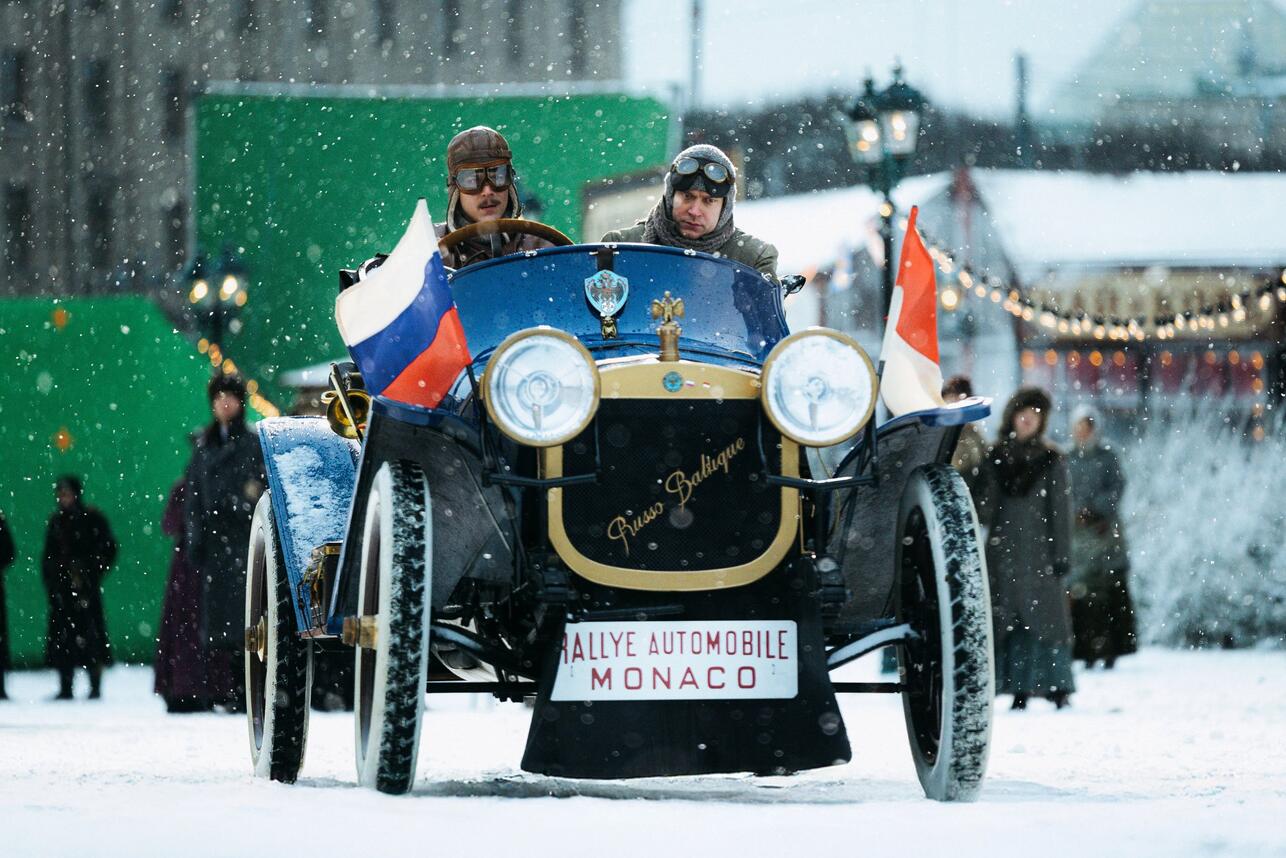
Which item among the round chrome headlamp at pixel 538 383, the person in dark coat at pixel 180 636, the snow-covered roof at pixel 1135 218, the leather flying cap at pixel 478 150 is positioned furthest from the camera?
the snow-covered roof at pixel 1135 218

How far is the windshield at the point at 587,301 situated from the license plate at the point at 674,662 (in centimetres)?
102

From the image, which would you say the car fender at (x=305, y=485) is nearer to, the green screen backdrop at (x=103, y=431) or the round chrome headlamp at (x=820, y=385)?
the round chrome headlamp at (x=820, y=385)

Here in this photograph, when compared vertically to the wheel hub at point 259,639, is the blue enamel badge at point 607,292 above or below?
above

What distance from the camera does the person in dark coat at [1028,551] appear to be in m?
12.2

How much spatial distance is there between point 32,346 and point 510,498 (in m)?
11.6

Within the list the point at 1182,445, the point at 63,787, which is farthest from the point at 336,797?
the point at 1182,445

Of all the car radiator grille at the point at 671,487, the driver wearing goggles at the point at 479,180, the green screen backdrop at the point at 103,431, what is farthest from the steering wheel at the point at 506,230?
the green screen backdrop at the point at 103,431

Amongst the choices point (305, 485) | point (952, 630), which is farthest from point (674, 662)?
point (305, 485)

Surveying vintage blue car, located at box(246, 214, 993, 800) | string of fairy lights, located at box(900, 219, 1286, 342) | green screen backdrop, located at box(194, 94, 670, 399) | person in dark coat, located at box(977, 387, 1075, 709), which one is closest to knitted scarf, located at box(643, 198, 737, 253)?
vintage blue car, located at box(246, 214, 993, 800)

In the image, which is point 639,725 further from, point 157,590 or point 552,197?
point 552,197

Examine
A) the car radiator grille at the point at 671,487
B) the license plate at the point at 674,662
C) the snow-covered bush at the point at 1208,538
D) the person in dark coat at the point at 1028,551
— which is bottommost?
the snow-covered bush at the point at 1208,538

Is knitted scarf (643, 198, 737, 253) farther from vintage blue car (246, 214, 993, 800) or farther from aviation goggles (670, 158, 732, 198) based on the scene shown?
vintage blue car (246, 214, 993, 800)

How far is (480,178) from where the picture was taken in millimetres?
7547

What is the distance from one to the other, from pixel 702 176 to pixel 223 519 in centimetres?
620
